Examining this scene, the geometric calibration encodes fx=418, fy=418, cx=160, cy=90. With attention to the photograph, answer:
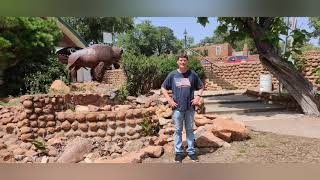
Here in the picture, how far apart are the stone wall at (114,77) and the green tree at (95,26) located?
1379cm

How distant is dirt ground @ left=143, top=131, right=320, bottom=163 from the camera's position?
15.5 ft

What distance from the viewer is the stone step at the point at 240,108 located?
827cm

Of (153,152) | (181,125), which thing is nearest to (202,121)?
(153,152)

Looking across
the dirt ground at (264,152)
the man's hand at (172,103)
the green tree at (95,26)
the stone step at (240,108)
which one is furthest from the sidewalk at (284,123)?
the green tree at (95,26)

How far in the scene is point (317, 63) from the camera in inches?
454

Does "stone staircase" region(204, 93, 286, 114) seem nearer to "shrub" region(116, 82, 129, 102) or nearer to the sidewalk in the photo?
the sidewalk

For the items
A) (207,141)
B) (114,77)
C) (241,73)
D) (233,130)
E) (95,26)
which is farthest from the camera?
(95,26)

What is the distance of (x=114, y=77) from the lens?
420 inches

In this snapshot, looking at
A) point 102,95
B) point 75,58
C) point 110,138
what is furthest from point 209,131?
point 75,58

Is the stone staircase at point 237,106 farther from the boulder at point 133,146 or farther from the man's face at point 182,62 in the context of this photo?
the man's face at point 182,62

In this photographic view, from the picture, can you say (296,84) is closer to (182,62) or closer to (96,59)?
(182,62)

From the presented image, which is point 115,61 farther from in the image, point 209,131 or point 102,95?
point 209,131

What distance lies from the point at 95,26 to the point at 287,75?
60.2ft

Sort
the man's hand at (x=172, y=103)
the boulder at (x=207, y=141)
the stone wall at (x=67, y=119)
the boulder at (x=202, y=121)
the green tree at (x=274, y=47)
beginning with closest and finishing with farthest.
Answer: the man's hand at (x=172, y=103) → the boulder at (x=207, y=141) → the boulder at (x=202, y=121) → the stone wall at (x=67, y=119) → the green tree at (x=274, y=47)
